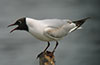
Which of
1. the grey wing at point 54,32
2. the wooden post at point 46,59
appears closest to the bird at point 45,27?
the grey wing at point 54,32

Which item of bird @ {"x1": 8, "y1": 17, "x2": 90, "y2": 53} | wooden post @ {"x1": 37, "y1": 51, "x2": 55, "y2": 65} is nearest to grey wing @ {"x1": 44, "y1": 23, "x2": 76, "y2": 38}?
bird @ {"x1": 8, "y1": 17, "x2": 90, "y2": 53}

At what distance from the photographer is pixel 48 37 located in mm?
2230

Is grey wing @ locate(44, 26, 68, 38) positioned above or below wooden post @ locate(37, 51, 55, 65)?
above

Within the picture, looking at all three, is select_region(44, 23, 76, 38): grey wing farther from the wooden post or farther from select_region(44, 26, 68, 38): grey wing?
the wooden post

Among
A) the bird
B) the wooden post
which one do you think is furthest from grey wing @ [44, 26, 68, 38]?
the wooden post

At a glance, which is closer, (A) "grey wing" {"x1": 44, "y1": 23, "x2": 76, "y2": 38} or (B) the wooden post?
(B) the wooden post

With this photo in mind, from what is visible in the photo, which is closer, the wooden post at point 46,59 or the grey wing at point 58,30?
the wooden post at point 46,59

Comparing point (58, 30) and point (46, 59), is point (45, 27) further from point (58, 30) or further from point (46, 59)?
point (46, 59)

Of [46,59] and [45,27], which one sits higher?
[45,27]

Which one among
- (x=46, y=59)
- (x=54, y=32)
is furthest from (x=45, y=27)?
(x=46, y=59)

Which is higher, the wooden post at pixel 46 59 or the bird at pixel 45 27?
the bird at pixel 45 27

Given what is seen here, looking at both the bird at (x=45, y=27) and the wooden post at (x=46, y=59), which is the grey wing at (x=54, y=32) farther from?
the wooden post at (x=46, y=59)

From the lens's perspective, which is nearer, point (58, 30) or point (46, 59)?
point (46, 59)

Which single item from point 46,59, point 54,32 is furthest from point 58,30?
point 46,59
